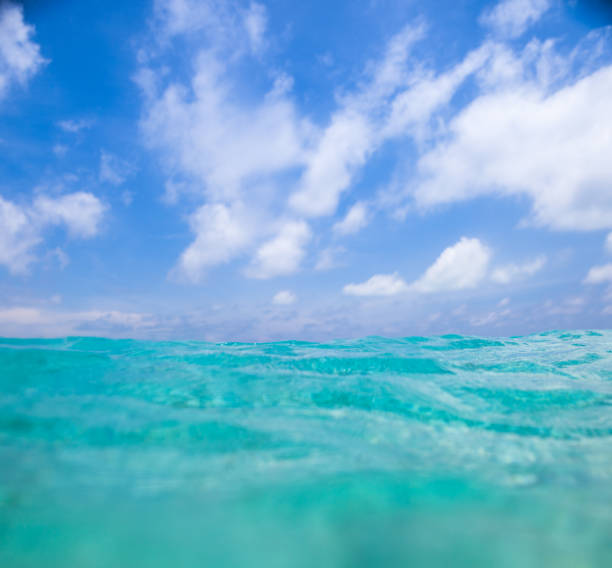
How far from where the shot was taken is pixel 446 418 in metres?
4.75

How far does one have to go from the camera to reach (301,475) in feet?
9.43

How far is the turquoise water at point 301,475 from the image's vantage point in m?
2.07

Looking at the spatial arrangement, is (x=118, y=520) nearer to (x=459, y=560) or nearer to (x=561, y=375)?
(x=459, y=560)

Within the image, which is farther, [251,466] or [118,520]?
[251,466]

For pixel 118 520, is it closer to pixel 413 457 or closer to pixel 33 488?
pixel 33 488

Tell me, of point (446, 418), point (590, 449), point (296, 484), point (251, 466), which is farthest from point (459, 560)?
point (446, 418)

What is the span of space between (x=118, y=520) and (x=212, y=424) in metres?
1.89

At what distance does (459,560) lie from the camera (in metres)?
1.93

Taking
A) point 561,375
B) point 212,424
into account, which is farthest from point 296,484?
point 561,375

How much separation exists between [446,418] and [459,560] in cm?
304

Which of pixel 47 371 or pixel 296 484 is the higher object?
pixel 47 371

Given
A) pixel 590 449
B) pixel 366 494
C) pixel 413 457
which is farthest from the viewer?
pixel 590 449

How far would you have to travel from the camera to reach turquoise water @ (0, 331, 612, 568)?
207cm

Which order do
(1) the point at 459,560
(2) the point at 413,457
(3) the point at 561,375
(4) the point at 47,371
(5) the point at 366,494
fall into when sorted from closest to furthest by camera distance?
(1) the point at 459,560
(5) the point at 366,494
(2) the point at 413,457
(4) the point at 47,371
(3) the point at 561,375
